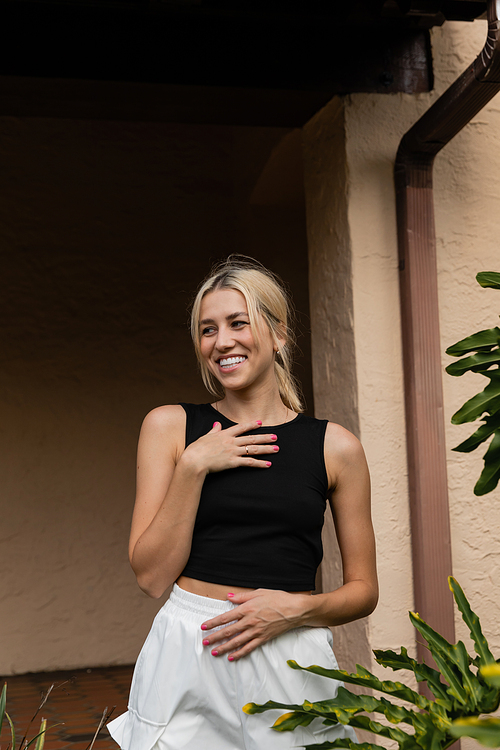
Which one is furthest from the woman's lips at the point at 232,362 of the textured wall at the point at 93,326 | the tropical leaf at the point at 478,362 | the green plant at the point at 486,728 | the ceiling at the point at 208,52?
the textured wall at the point at 93,326

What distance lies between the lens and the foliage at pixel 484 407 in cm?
159

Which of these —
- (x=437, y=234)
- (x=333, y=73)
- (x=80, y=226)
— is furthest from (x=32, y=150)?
(x=437, y=234)

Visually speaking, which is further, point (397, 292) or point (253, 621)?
point (397, 292)

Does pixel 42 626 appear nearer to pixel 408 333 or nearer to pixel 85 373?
pixel 85 373

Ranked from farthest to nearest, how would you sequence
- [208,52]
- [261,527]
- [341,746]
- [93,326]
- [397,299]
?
[93,326] → [397,299] → [208,52] → [261,527] → [341,746]

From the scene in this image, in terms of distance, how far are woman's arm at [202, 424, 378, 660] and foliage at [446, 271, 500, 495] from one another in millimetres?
272

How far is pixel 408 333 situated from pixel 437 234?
450mm

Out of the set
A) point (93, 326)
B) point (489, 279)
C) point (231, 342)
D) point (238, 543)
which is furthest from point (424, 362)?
point (93, 326)

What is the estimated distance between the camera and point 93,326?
5.16 meters

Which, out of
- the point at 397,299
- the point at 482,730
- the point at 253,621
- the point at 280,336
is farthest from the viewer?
the point at 397,299

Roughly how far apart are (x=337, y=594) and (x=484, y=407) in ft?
1.71

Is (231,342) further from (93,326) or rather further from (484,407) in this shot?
(93,326)

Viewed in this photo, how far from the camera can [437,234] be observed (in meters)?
3.11

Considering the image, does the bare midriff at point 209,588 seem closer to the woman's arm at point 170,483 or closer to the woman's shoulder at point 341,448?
the woman's arm at point 170,483
